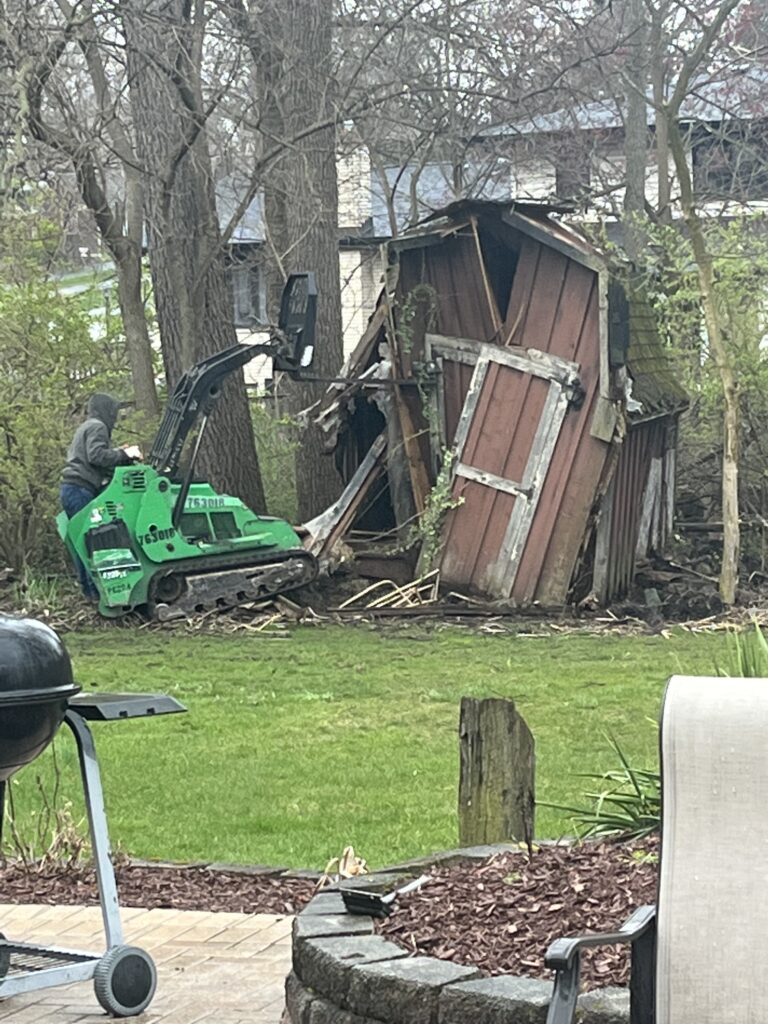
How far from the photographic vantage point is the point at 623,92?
86.4 ft

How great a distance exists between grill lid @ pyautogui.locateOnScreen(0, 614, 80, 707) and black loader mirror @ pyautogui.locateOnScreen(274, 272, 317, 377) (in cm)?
1066

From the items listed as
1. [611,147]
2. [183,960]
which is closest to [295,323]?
[183,960]

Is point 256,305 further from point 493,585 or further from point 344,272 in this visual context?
point 493,585

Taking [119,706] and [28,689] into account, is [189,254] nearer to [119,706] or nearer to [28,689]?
[119,706]

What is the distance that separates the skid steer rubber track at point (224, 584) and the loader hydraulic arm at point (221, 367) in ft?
2.40

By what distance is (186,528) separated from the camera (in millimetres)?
15688

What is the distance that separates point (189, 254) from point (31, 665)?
13.3 meters

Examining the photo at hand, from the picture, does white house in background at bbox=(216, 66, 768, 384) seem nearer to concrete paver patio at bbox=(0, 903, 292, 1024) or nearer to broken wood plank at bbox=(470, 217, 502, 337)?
broken wood plank at bbox=(470, 217, 502, 337)

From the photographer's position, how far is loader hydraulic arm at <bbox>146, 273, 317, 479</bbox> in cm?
1550

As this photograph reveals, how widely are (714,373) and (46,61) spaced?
7.76 meters

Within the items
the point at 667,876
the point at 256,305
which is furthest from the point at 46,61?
the point at 256,305

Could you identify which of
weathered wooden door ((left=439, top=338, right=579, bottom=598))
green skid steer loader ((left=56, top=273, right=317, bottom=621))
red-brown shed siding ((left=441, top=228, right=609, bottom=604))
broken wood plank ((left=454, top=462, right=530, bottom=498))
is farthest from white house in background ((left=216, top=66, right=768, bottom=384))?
green skid steer loader ((left=56, top=273, right=317, bottom=621))

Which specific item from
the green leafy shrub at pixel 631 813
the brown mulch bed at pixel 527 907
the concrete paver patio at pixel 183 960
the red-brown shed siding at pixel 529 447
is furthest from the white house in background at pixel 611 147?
the brown mulch bed at pixel 527 907

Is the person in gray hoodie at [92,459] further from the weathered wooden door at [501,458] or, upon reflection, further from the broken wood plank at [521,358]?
the broken wood plank at [521,358]
